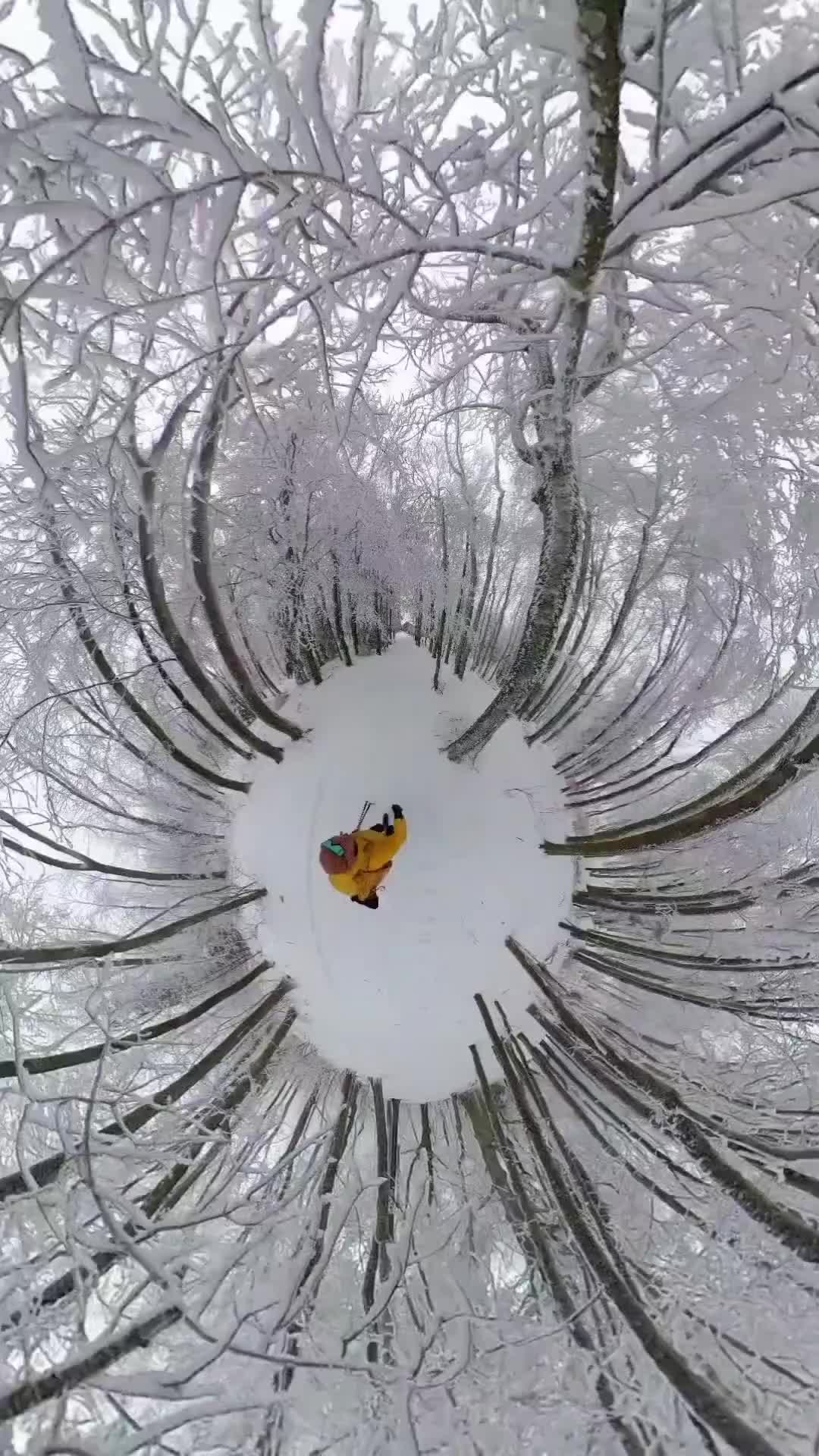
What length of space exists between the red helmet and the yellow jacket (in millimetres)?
34

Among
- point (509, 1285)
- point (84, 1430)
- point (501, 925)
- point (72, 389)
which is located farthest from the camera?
point (501, 925)

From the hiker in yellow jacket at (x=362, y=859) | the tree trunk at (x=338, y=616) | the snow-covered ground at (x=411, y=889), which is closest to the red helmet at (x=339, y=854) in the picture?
the hiker in yellow jacket at (x=362, y=859)

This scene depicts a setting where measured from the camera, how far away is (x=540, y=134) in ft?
8.85

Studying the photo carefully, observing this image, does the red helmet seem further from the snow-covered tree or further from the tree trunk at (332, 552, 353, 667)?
the tree trunk at (332, 552, 353, 667)

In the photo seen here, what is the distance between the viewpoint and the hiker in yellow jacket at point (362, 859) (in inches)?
156

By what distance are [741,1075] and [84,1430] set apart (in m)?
3.49

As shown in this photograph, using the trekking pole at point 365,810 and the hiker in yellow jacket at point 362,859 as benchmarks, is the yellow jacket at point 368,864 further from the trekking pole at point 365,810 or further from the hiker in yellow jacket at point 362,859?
the trekking pole at point 365,810

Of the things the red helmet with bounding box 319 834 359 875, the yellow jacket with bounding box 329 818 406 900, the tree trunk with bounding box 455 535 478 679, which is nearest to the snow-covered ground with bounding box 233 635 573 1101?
the tree trunk with bounding box 455 535 478 679

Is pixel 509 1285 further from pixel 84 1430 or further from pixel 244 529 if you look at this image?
pixel 244 529

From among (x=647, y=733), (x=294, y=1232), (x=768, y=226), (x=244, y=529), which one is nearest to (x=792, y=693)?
(x=647, y=733)

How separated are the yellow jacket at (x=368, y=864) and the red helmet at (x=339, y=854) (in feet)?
0.11

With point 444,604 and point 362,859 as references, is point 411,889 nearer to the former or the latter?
point 362,859

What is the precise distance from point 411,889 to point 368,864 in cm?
72

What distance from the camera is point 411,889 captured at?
4.80m
